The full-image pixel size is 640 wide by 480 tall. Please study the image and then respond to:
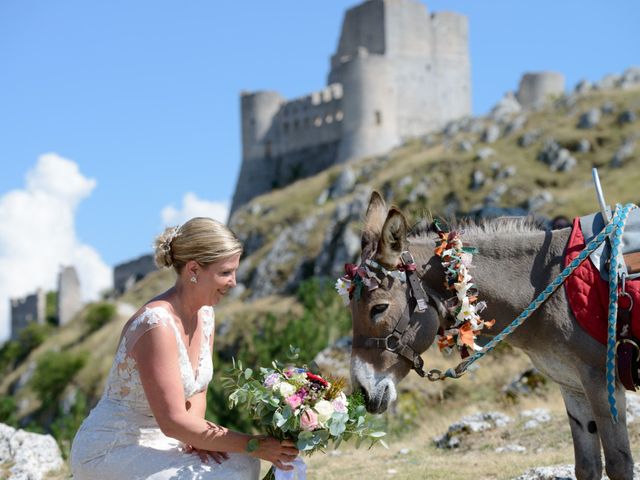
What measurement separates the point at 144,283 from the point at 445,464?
189 feet

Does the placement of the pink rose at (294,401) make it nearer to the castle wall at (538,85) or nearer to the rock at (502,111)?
the rock at (502,111)

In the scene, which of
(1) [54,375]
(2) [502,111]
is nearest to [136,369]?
(1) [54,375]

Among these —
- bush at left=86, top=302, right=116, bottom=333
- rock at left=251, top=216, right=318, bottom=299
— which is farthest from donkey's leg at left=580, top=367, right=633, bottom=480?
bush at left=86, top=302, right=116, bottom=333

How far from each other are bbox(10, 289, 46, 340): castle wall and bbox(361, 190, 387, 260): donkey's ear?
232ft

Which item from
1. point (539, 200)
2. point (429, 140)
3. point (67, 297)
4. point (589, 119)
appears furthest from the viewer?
point (67, 297)

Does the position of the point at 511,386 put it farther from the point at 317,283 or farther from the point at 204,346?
the point at 317,283

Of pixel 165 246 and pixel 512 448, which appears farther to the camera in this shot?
pixel 512 448

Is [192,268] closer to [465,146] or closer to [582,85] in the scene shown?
[465,146]

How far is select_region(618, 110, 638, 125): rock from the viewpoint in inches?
1535

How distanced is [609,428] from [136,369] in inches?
108

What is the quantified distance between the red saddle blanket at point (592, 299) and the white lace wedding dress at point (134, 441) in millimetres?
2108

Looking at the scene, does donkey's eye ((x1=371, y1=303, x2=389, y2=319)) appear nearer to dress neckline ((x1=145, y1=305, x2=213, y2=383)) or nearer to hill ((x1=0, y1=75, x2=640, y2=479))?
dress neckline ((x1=145, y1=305, x2=213, y2=383))

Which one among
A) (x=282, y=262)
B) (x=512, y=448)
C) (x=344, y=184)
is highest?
(x=344, y=184)

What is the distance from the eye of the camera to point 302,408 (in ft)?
13.9
